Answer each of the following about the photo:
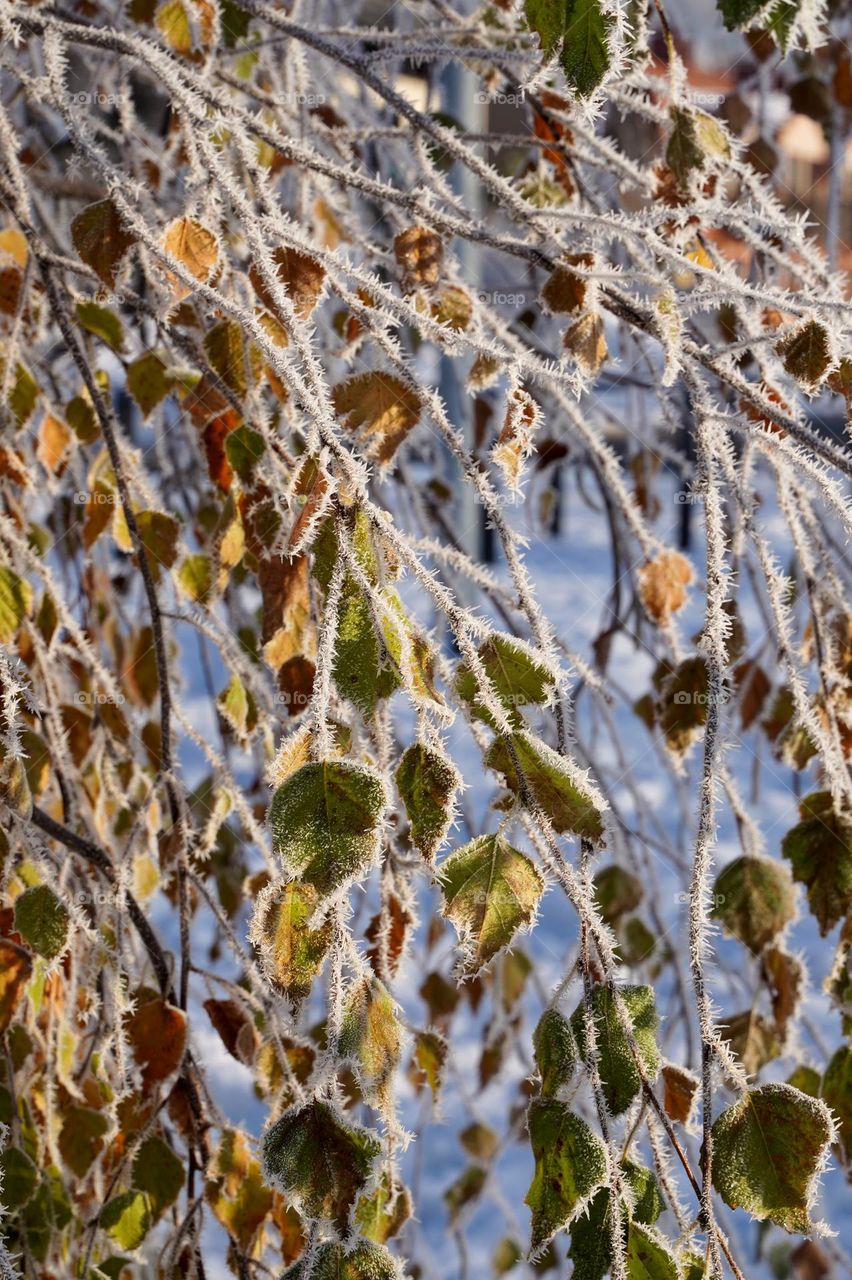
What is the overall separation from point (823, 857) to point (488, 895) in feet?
1.09

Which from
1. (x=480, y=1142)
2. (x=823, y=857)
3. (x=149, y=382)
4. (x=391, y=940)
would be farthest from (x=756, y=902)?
(x=480, y=1142)

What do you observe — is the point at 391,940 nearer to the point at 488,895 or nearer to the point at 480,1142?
the point at 488,895

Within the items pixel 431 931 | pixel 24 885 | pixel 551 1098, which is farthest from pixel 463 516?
pixel 551 1098

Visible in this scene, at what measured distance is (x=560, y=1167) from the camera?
1.68ft

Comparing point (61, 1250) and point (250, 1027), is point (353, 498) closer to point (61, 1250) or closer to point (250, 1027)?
point (250, 1027)

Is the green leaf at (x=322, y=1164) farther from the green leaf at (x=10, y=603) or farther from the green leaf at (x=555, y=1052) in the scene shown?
the green leaf at (x=10, y=603)

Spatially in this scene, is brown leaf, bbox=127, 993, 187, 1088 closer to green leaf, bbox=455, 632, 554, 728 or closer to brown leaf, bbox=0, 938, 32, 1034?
brown leaf, bbox=0, 938, 32, 1034

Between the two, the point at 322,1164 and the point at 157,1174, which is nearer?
the point at 322,1164

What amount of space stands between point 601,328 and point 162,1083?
53 centimetres

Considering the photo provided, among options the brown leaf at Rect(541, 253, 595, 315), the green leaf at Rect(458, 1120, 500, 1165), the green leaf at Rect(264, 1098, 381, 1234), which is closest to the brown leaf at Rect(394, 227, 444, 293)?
the brown leaf at Rect(541, 253, 595, 315)

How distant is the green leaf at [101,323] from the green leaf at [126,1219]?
23.2 inches

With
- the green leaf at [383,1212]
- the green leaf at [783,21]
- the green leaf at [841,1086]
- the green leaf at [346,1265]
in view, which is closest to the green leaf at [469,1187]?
the green leaf at [383,1212]

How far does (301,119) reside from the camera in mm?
870

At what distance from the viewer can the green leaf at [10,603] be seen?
28.0 inches
